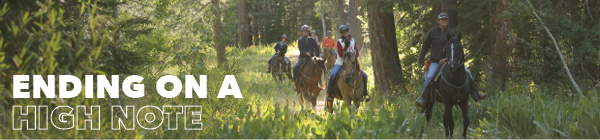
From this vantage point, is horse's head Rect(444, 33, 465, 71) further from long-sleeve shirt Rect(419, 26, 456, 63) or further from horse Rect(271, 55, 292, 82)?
horse Rect(271, 55, 292, 82)

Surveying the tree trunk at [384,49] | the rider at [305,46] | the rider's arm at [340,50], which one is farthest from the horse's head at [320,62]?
the rider's arm at [340,50]

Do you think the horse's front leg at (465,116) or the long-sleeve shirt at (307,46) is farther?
the long-sleeve shirt at (307,46)

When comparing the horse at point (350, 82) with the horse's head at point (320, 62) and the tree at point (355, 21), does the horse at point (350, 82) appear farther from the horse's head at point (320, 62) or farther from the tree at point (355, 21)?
the tree at point (355, 21)

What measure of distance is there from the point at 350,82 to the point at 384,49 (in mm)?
3969

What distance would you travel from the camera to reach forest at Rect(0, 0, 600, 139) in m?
5.29

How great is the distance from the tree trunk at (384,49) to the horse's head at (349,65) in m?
3.88

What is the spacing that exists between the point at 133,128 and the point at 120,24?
1963mm

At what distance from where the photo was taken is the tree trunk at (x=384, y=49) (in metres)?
13.2

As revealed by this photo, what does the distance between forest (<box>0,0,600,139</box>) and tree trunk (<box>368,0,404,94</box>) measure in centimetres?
3

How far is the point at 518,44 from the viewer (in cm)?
1141

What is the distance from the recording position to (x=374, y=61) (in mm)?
13602

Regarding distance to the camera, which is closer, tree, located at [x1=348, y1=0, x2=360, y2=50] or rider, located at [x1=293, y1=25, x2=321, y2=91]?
rider, located at [x1=293, y1=25, x2=321, y2=91]

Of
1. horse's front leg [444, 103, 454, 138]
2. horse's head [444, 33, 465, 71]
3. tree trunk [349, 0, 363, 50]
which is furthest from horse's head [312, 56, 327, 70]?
tree trunk [349, 0, 363, 50]

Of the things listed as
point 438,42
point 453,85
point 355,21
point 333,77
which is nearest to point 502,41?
point 438,42
